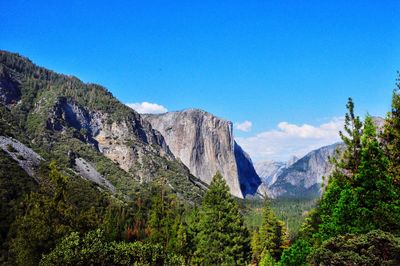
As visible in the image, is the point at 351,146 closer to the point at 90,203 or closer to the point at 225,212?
the point at 225,212

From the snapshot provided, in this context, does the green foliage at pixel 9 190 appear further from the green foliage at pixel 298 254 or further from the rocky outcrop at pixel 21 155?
the green foliage at pixel 298 254

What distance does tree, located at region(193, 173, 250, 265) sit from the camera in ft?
117

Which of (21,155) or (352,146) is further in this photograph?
(21,155)

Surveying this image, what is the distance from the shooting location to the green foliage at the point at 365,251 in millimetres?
14664

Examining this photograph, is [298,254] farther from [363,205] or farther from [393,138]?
[393,138]

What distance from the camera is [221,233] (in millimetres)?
36156

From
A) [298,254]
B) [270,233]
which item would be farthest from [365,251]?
[270,233]

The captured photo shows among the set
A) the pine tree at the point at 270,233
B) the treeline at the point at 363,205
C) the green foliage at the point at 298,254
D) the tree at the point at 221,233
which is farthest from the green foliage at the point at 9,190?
the treeline at the point at 363,205

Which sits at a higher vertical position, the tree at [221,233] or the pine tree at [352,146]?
the pine tree at [352,146]

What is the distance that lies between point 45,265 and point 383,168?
18652 mm

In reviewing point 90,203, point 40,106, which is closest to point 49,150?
point 40,106

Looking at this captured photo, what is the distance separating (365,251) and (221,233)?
22.2 m

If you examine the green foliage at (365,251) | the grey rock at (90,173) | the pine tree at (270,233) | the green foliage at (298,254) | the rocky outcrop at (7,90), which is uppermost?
the rocky outcrop at (7,90)

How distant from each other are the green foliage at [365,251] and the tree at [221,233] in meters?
20.6
